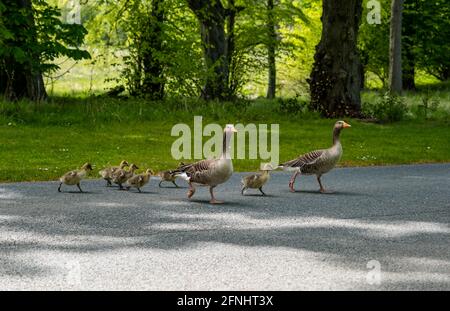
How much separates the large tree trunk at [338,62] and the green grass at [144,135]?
0.99 meters

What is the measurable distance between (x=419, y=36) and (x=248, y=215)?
37.1m

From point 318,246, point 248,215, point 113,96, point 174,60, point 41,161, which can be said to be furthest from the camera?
point 113,96

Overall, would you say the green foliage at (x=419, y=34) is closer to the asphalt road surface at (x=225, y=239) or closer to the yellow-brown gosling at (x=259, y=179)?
the asphalt road surface at (x=225, y=239)

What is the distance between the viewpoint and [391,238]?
375 inches

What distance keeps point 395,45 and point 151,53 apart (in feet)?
36.2

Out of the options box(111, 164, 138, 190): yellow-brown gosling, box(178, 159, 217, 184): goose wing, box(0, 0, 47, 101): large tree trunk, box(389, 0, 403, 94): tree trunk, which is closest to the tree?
box(0, 0, 47, 101): large tree trunk

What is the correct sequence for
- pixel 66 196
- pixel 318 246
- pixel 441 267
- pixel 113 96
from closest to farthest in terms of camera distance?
1. pixel 441 267
2. pixel 318 246
3. pixel 66 196
4. pixel 113 96

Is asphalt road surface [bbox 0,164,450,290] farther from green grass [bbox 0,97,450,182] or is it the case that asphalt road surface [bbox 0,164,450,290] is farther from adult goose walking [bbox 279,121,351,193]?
green grass [bbox 0,97,450,182]

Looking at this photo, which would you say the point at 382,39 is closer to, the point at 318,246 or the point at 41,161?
Answer: the point at 41,161

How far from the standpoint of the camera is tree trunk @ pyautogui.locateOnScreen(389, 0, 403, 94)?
32.5 meters

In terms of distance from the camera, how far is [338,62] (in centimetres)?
2698

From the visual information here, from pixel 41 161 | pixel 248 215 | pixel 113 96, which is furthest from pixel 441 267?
pixel 113 96

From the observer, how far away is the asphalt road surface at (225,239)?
7453mm

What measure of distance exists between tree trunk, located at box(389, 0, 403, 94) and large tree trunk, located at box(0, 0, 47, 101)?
1567 cm
